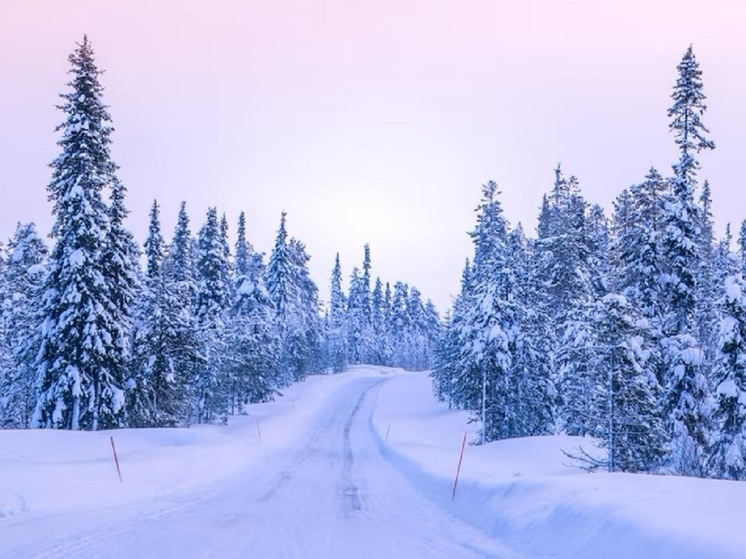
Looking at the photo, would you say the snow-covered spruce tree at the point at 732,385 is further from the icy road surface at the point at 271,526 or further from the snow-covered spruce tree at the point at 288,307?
the snow-covered spruce tree at the point at 288,307

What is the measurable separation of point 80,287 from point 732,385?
2653 cm

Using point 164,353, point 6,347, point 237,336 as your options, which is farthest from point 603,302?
point 6,347

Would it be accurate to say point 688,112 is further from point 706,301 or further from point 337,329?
point 337,329

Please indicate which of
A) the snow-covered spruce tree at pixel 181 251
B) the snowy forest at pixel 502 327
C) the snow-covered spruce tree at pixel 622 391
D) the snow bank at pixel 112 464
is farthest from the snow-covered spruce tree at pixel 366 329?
the snow-covered spruce tree at pixel 622 391

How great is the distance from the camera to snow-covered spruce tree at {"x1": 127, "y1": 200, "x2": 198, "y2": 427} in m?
31.3

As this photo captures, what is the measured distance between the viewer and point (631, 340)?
803 inches

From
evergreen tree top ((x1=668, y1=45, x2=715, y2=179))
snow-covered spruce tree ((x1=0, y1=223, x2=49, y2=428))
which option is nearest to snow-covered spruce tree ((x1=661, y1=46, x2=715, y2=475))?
evergreen tree top ((x1=668, y1=45, x2=715, y2=179))

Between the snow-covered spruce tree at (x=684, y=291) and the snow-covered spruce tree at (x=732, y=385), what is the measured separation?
1.06 meters

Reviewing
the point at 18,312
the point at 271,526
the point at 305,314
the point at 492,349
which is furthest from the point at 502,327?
the point at 305,314

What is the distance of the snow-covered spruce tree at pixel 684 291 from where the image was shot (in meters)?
23.0

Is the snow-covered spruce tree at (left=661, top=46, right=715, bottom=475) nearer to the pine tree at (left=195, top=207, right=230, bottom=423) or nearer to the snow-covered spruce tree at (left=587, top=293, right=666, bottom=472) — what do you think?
the snow-covered spruce tree at (left=587, top=293, right=666, bottom=472)

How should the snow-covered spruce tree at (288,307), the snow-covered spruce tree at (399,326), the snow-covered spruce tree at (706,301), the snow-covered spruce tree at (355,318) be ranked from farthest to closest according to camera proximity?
the snow-covered spruce tree at (399,326)
the snow-covered spruce tree at (355,318)
the snow-covered spruce tree at (288,307)
the snow-covered spruce tree at (706,301)

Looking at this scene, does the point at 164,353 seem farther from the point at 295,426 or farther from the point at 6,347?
the point at 6,347

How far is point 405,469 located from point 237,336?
2551 cm
